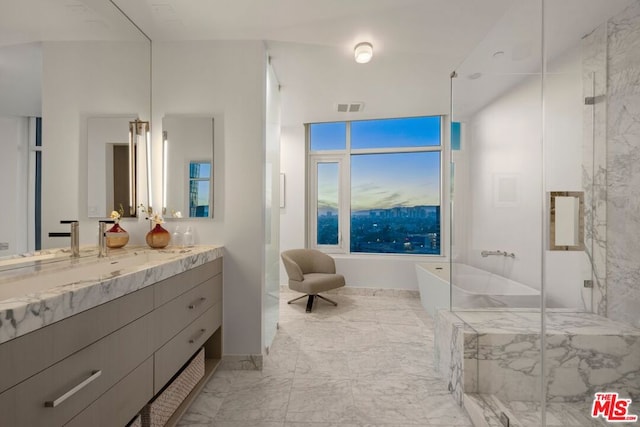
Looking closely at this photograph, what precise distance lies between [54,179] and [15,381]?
1.12 m

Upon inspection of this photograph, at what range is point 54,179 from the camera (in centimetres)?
146

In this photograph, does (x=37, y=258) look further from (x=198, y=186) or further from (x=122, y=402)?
(x=198, y=186)

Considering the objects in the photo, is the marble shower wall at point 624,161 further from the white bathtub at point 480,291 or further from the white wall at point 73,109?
the white wall at point 73,109

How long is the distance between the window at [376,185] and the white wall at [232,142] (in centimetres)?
239

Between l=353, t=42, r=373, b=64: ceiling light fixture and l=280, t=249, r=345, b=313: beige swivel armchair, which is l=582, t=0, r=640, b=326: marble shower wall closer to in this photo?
l=353, t=42, r=373, b=64: ceiling light fixture

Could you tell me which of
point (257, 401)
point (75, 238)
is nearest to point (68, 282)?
point (75, 238)

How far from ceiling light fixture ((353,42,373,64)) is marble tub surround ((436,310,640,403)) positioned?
2.14m

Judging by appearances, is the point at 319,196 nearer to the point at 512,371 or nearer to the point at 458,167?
the point at 458,167

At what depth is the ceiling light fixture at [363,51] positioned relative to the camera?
A: 2.30 m

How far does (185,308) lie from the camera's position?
5.44ft

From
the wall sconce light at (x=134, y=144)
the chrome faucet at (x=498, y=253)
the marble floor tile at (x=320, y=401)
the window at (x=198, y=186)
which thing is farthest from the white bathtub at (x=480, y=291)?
the wall sconce light at (x=134, y=144)

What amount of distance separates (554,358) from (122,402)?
2.20 meters

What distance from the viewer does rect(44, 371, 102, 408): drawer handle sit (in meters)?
0.81

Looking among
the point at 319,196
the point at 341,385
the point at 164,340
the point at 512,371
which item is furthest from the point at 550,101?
the point at 319,196
